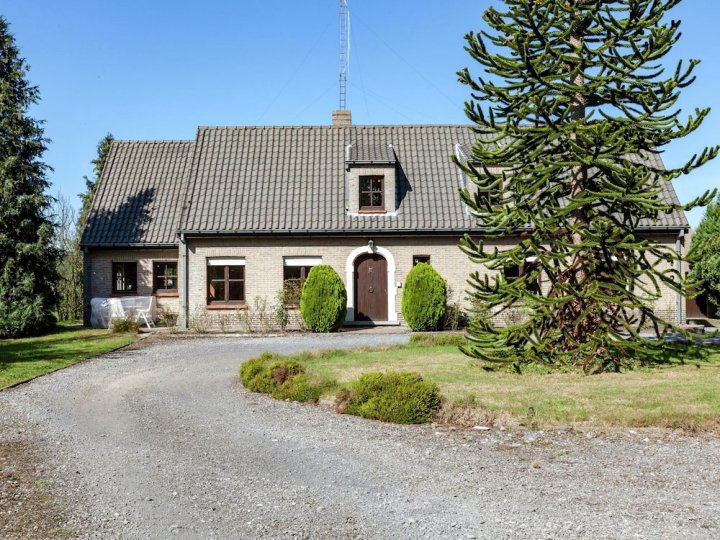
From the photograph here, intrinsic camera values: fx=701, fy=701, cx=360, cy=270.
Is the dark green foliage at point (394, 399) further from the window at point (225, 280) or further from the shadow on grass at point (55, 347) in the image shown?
the window at point (225, 280)

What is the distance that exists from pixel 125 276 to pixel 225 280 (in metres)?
4.92

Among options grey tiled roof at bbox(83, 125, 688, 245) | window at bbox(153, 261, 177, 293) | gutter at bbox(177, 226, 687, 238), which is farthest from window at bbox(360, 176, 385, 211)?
window at bbox(153, 261, 177, 293)

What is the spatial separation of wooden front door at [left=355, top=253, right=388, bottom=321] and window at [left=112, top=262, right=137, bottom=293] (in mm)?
8914

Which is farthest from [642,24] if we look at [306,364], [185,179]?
[185,179]

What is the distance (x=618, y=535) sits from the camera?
17.3ft

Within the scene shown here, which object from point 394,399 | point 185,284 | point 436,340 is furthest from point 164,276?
point 394,399

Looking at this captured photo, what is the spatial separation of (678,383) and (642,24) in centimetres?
621

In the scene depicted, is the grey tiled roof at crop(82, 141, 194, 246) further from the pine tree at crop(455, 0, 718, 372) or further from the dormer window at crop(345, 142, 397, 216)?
the pine tree at crop(455, 0, 718, 372)

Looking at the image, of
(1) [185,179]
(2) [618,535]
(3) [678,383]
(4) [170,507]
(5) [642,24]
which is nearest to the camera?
(2) [618,535]

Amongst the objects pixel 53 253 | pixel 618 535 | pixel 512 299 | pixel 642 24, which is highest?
pixel 642 24

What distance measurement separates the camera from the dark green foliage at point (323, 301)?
74.1 feet

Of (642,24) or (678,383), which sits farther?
(642,24)

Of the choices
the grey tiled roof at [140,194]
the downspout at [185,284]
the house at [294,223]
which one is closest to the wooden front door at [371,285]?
the house at [294,223]

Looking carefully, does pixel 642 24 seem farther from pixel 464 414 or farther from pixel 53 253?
pixel 53 253
